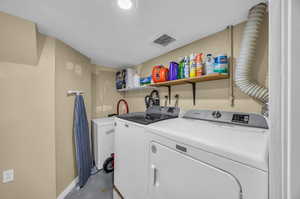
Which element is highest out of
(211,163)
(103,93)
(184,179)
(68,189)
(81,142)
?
(103,93)

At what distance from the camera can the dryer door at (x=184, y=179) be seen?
558mm

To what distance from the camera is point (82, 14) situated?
1.08 m

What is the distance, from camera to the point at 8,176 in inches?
47.9

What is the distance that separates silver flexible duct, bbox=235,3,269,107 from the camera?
0.97m

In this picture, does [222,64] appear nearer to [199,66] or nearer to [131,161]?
[199,66]

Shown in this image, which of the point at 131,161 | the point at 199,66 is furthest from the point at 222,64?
the point at 131,161

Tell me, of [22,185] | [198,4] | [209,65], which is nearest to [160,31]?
[198,4]

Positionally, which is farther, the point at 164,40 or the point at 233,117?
the point at 164,40

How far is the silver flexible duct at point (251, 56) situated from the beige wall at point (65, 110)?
229cm

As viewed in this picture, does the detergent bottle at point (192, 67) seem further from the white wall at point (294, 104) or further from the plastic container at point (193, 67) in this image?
the white wall at point (294, 104)

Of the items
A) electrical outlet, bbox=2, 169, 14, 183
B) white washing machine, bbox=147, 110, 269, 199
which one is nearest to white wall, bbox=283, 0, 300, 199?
white washing machine, bbox=147, 110, 269, 199

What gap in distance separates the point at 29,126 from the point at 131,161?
1.33 m

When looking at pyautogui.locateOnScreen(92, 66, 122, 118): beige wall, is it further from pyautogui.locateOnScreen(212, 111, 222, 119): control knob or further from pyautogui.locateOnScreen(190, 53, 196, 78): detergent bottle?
pyautogui.locateOnScreen(212, 111, 222, 119): control knob

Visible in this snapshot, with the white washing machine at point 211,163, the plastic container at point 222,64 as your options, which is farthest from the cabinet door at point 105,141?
the plastic container at point 222,64
